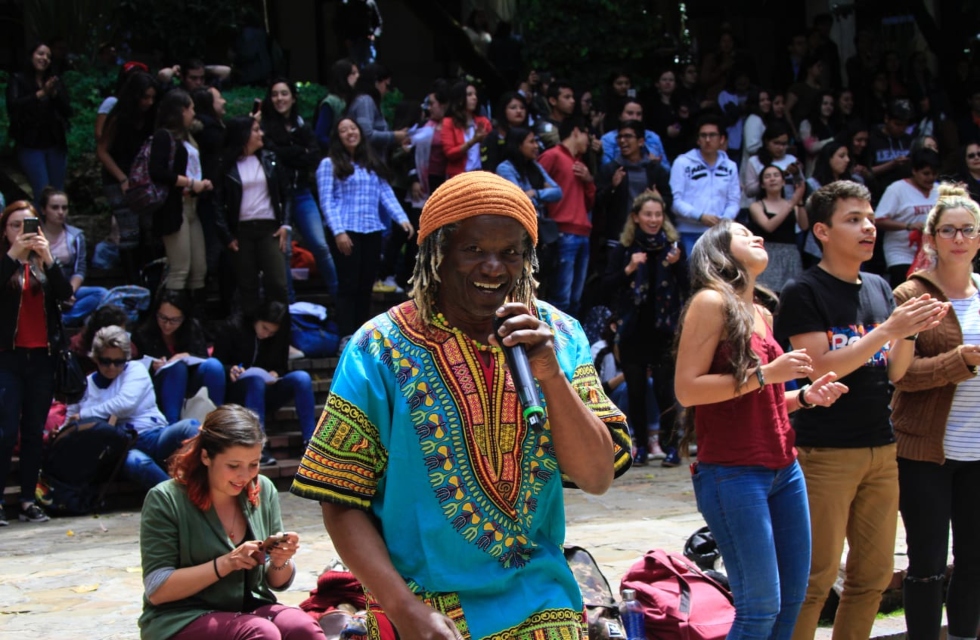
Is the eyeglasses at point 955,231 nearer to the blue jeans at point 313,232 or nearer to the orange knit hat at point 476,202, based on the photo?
the orange knit hat at point 476,202

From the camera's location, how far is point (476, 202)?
9.26ft

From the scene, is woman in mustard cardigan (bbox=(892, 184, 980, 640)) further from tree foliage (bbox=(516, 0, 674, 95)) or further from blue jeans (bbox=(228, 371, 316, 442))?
tree foliage (bbox=(516, 0, 674, 95))

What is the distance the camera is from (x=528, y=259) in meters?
2.99

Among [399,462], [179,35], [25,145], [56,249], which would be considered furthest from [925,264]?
[179,35]

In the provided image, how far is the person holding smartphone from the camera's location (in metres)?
8.16

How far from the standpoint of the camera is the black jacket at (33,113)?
10594mm

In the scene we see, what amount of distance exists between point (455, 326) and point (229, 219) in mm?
7786

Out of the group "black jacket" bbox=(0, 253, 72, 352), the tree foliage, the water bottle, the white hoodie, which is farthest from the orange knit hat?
the tree foliage

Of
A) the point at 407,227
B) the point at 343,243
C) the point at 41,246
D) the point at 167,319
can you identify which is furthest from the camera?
the point at 407,227

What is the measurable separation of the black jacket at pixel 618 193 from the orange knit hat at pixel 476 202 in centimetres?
881

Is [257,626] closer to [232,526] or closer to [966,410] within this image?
[232,526]

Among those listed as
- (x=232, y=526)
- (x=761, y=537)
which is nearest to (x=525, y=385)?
(x=761, y=537)

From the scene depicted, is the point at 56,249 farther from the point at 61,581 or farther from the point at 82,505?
the point at 61,581

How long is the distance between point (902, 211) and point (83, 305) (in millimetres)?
7429
